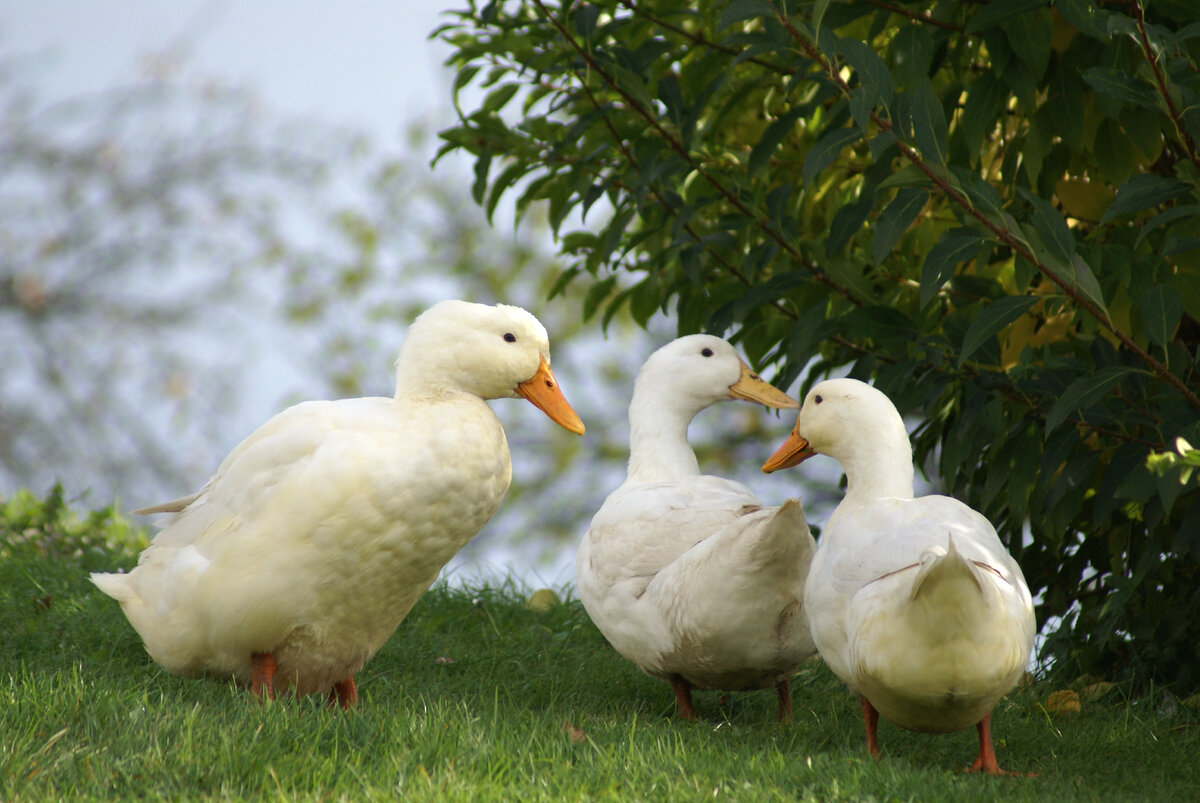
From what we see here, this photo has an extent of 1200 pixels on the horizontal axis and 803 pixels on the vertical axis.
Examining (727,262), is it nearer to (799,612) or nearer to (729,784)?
(799,612)

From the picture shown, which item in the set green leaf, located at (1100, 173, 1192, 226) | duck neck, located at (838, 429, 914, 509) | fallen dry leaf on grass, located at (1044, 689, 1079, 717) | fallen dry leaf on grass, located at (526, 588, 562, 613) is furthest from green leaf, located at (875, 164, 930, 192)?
fallen dry leaf on grass, located at (526, 588, 562, 613)

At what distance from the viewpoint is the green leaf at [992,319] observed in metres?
3.56

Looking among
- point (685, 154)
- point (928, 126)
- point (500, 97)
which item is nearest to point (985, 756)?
point (928, 126)

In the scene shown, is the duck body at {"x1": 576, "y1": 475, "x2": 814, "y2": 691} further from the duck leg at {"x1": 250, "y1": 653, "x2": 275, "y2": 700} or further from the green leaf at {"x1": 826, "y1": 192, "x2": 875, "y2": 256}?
the duck leg at {"x1": 250, "y1": 653, "x2": 275, "y2": 700}

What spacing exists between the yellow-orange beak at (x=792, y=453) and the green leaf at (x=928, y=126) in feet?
4.17

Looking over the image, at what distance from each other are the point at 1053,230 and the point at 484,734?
224 cm

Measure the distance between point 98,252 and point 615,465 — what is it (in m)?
4.57

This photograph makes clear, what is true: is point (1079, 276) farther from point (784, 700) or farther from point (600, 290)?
point (600, 290)

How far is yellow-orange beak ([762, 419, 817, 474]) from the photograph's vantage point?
4527 millimetres

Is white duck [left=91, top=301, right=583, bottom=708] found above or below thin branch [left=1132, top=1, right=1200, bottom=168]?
below

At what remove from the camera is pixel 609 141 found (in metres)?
5.08

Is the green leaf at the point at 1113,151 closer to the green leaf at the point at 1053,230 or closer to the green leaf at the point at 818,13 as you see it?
the green leaf at the point at 1053,230

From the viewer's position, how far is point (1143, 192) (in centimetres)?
358

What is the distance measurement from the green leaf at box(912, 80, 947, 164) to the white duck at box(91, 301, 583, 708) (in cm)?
140
